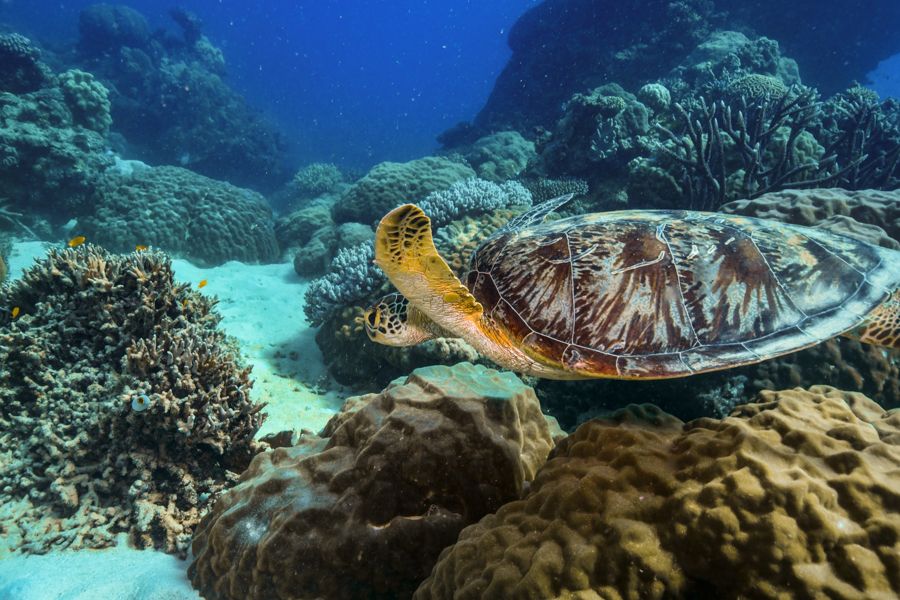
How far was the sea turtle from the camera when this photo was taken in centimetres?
241

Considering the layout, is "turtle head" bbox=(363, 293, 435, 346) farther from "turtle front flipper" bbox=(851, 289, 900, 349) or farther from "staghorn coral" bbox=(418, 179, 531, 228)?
"staghorn coral" bbox=(418, 179, 531, 228)

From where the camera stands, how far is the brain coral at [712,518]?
147 centimetres

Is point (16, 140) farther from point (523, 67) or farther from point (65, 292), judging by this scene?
point (523, 67)

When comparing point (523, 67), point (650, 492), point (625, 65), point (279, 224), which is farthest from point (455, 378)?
point (523, 67)

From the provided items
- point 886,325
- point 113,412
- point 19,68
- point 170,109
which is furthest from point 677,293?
point 170,109

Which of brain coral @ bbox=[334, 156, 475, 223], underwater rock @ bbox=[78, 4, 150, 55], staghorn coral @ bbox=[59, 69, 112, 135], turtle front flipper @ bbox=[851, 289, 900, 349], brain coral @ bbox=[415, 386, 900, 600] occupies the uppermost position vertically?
underwater rock @ bbox=[78, 4, 150, 55]

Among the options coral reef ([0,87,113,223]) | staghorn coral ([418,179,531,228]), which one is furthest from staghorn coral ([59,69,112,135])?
staghorn coral ([418,179,531,228])

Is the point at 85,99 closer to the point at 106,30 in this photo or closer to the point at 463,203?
the point at 463,203

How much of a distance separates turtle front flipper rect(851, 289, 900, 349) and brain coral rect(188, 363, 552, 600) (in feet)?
7.59

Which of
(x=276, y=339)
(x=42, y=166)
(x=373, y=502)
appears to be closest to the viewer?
(x=373, y=502)

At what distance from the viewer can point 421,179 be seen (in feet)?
32.7

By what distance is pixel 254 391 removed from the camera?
15.2 feet

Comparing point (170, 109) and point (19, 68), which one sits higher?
point (170, 109)

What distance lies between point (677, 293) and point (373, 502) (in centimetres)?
224
